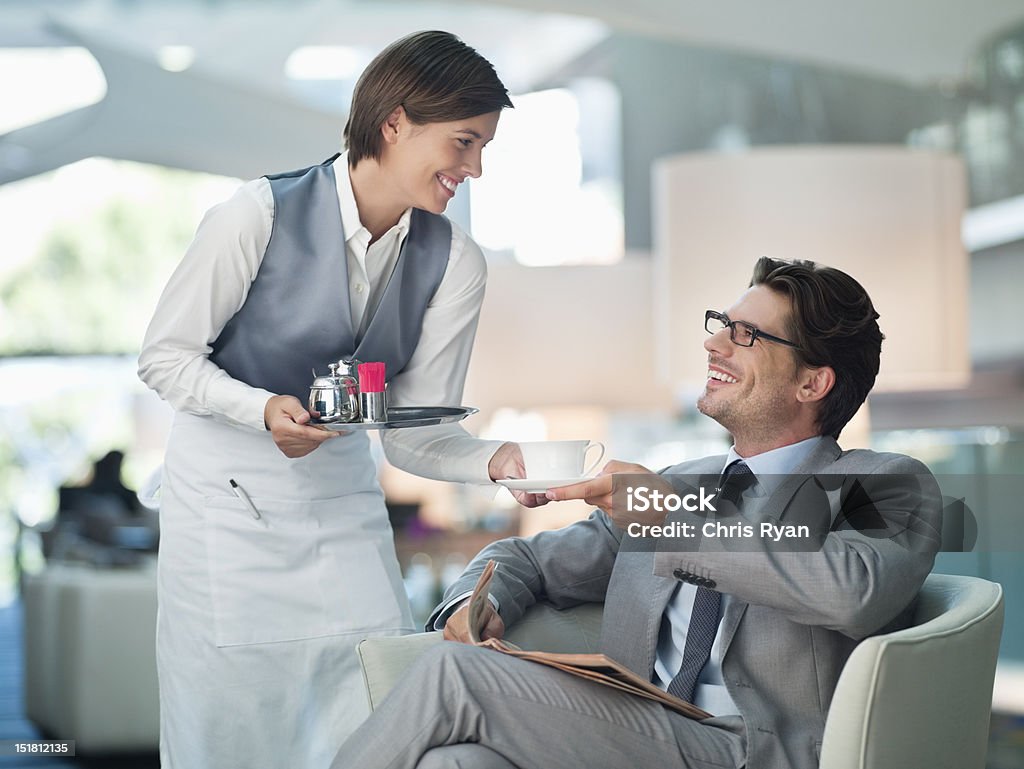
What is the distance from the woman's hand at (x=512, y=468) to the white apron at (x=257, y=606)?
0.70 feet

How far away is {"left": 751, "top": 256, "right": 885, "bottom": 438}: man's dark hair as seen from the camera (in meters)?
1.65

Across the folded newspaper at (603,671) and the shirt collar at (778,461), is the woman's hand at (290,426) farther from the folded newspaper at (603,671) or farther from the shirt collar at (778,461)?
the shirt collar at (778,461)

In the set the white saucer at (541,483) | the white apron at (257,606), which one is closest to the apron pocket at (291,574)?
the white apron at (257,606)

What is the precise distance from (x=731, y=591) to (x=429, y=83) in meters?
0.70

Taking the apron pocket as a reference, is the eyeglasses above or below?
above

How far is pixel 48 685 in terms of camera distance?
131 inches

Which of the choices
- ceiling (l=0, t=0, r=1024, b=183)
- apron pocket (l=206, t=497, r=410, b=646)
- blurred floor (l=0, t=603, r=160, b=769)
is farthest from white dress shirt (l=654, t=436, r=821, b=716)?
ceiling (l=0, t=0, r=1024, b=183)

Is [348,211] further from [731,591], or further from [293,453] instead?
[731,591]

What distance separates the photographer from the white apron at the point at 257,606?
1.60m

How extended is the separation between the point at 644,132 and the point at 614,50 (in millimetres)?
533

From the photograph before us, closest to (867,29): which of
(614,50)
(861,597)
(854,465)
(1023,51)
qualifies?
(1023,51)

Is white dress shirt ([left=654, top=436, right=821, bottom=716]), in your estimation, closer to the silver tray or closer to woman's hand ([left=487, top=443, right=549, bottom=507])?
woman's hand ([left=487, top=443, right=549, bottom=507])

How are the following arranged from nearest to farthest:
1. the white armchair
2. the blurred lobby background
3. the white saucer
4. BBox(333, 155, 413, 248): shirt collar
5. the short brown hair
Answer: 1. the white armchair
2. the white saucer
3. the short brown hair
4. BBox(333, 155, 413, 248): shirt collar
5. the blurred lobby background

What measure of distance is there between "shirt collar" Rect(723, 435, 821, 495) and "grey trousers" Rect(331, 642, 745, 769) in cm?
38
